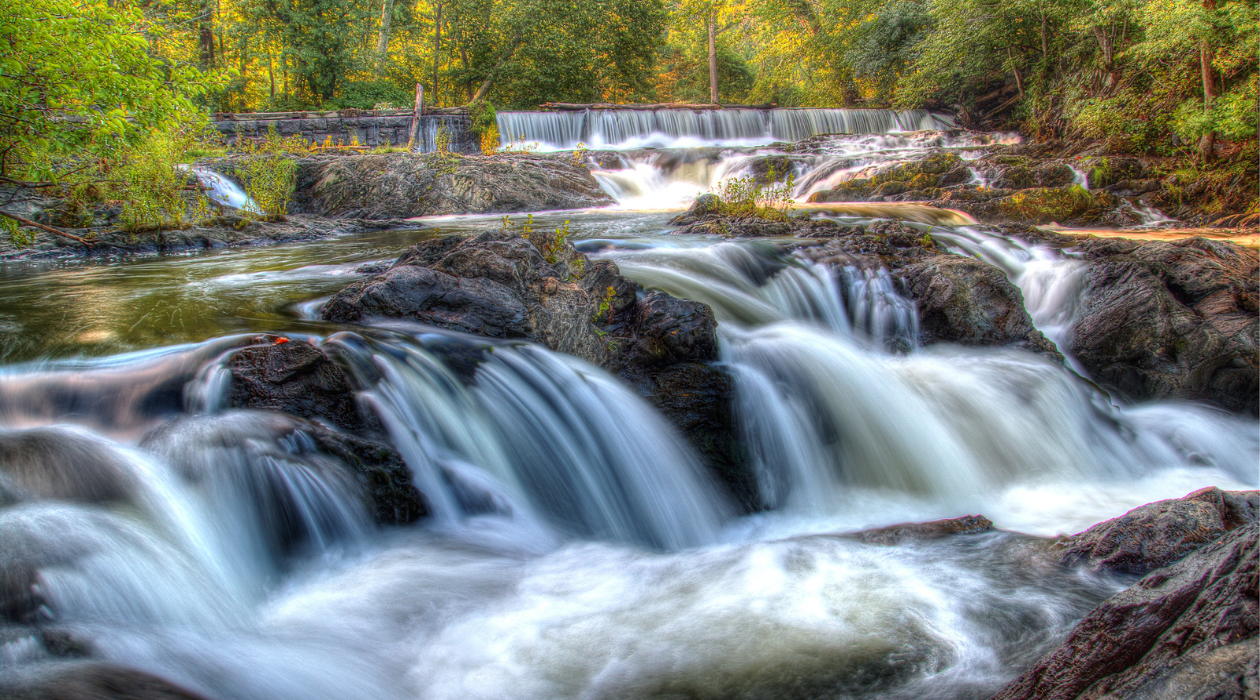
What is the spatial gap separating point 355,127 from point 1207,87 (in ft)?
67.7

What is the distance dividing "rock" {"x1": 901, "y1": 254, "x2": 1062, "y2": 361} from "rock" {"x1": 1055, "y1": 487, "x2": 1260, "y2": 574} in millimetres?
3220

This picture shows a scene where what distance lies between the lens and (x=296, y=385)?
3.81m

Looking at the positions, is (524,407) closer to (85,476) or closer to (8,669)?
(85,476)

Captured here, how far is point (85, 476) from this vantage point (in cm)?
314

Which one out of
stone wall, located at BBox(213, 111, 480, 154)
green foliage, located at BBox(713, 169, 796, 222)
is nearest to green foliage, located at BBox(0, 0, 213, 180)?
green foliage, located at BBox(713, 169, 796, 222)

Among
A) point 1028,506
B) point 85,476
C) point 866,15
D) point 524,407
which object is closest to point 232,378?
point 85,476

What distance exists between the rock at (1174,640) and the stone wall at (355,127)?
20414mm

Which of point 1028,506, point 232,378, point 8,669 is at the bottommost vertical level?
point 1028,506

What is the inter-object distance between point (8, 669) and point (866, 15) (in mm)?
32360

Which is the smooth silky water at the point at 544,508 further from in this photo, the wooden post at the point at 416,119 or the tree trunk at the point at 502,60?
the tree trunk at the point at 502,60

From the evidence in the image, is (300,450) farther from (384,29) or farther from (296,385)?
(384,29)

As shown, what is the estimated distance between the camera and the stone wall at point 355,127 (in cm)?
1872

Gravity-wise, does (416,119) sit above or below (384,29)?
below

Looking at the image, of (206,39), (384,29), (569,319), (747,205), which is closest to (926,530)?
(569,319)
